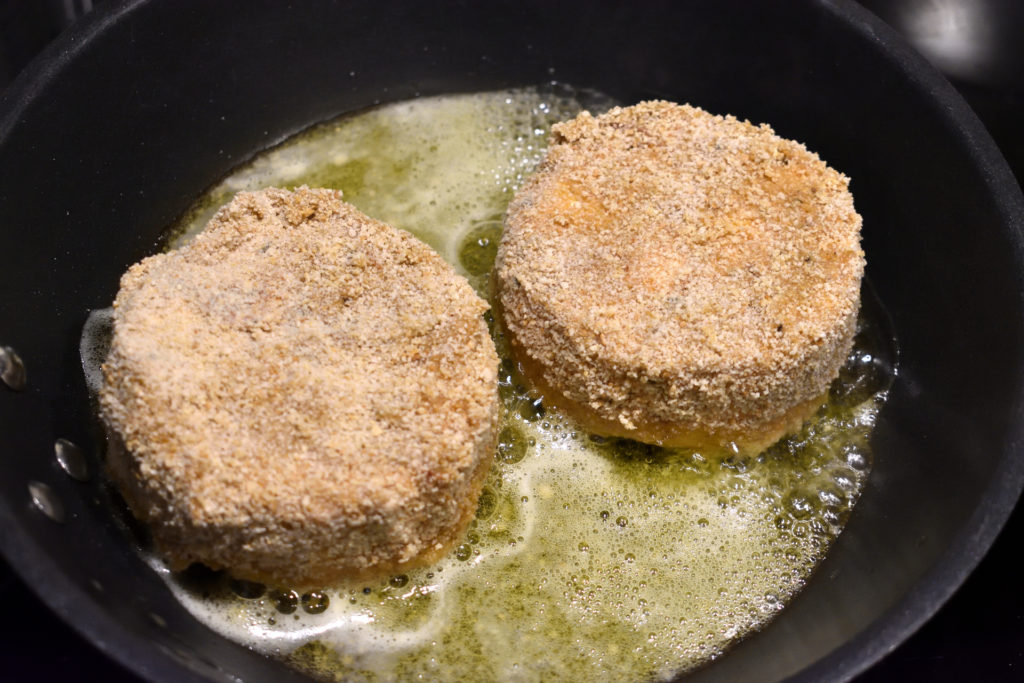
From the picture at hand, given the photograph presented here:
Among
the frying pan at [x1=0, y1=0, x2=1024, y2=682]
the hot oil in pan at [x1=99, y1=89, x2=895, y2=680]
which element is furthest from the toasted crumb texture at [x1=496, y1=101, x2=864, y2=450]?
the frying pan at [x1=0, y1=0, x2=1024, y2=682]

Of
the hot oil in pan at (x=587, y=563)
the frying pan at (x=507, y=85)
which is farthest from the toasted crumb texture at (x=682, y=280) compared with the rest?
the frying pan at (x=507, y=85)

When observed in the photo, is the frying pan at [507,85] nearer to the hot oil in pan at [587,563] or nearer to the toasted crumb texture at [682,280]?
the hot oil in pan at [587,563]

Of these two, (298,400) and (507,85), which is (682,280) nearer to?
(298,400)

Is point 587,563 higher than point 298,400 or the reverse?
the reverse

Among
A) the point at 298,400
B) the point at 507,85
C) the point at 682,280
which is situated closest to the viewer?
the point at 298,400

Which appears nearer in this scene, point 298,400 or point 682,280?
point 298,400

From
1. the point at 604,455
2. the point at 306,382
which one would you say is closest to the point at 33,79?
the point at 306,382

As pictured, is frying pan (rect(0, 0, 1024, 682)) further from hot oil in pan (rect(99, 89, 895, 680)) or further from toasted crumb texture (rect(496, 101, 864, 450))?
toasted crumb texture (rect(496, 101, 864, 450))

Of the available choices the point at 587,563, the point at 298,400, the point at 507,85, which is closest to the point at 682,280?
the point at 587,563
